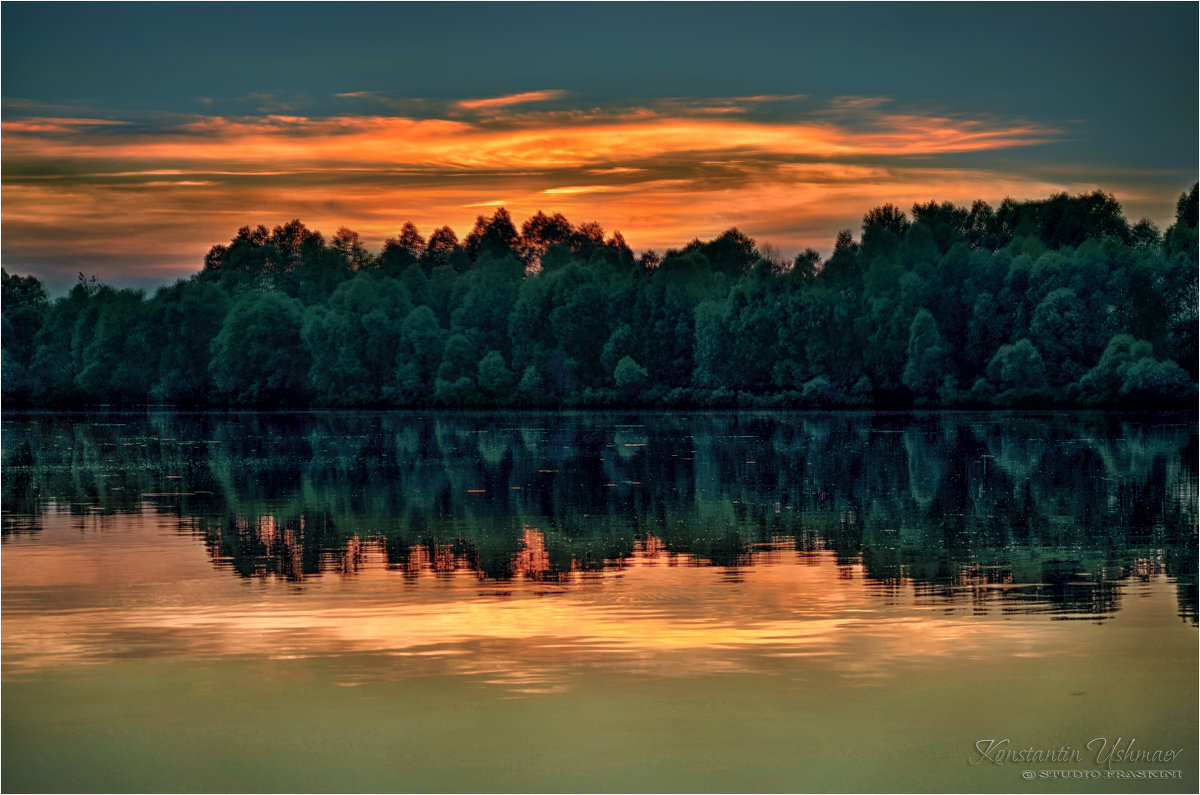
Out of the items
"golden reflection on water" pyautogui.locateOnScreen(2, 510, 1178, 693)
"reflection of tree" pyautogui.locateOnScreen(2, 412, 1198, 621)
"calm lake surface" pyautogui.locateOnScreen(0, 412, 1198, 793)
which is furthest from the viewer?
"reflection of tree" pyautogui.locateOnScreen(2, 412, 1198, 621)

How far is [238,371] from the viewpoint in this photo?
119 metres

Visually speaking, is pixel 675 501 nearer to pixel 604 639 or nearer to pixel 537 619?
pixel 537 619

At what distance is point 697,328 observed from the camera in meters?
112

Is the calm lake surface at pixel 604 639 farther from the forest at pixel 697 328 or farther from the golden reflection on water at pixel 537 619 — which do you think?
the forest at pixel 697 328

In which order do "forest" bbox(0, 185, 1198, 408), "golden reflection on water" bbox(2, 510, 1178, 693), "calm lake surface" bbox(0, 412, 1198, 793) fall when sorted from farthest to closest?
1. "forest" bbox(0, 185, 1198, 408)
2. "golden reflection on water" bbox(2, 510, 1178, 693)
3. "calm lake surface" bbox(0, 412, 1198, 793)

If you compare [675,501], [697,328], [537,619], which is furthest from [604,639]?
[697,328]

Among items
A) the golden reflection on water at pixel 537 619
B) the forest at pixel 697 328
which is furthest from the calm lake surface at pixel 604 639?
the forest at pixel 697 328

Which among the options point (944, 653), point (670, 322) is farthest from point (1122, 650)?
point (670, 322)

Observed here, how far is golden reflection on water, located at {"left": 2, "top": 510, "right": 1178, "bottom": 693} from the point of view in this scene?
13.4 m

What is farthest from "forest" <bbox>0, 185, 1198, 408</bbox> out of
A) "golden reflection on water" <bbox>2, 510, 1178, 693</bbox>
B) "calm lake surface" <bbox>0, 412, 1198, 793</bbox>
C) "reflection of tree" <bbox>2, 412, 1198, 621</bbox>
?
"golden reflection on water" <bbox>2, 510, 1178, 693</bbox>

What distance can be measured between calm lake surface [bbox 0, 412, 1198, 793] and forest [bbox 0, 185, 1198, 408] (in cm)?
6601

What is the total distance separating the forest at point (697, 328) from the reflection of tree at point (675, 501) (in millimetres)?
37177

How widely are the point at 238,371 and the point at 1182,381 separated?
71.3 m

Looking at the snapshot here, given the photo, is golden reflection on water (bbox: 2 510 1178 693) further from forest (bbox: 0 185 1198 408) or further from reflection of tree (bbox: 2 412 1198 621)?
forest (bbox: 0 185 1198 408)
